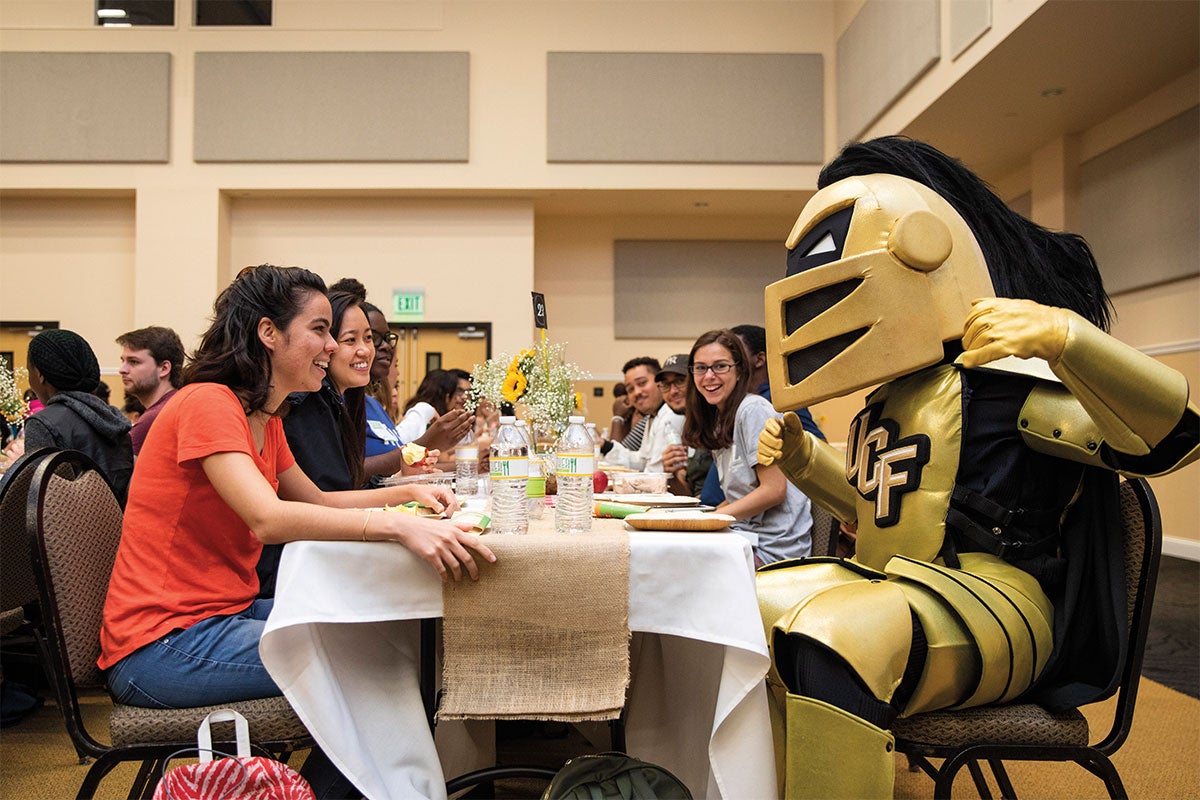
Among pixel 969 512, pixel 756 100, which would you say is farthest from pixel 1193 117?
pixel 969 512

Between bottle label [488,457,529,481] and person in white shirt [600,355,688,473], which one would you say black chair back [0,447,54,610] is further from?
person in white shirt [600,355,688,473]

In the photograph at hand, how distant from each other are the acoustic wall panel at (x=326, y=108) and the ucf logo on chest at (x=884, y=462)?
822cm

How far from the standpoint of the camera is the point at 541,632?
5.19 ft

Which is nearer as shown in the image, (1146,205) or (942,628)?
(942,628)

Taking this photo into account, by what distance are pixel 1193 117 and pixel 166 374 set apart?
645 centimetres

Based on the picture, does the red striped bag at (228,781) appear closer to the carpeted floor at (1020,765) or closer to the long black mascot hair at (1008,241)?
the carpeted floor at (1020,765)

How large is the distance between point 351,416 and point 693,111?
7.56 meters

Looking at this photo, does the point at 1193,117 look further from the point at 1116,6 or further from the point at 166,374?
the point at 166,374

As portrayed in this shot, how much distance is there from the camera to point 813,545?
3.01 meters

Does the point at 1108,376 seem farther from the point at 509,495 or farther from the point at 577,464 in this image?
the point at 509,495

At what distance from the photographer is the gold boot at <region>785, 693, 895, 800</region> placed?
1.46 m

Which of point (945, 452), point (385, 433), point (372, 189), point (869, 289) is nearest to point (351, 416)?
point (385, 433)

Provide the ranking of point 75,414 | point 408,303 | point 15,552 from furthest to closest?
1. point 408,303
2. point 75,414
3. point 15,552

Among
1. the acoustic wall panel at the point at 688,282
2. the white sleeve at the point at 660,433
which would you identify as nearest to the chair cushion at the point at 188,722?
the white sleeve at the point at 660,433
